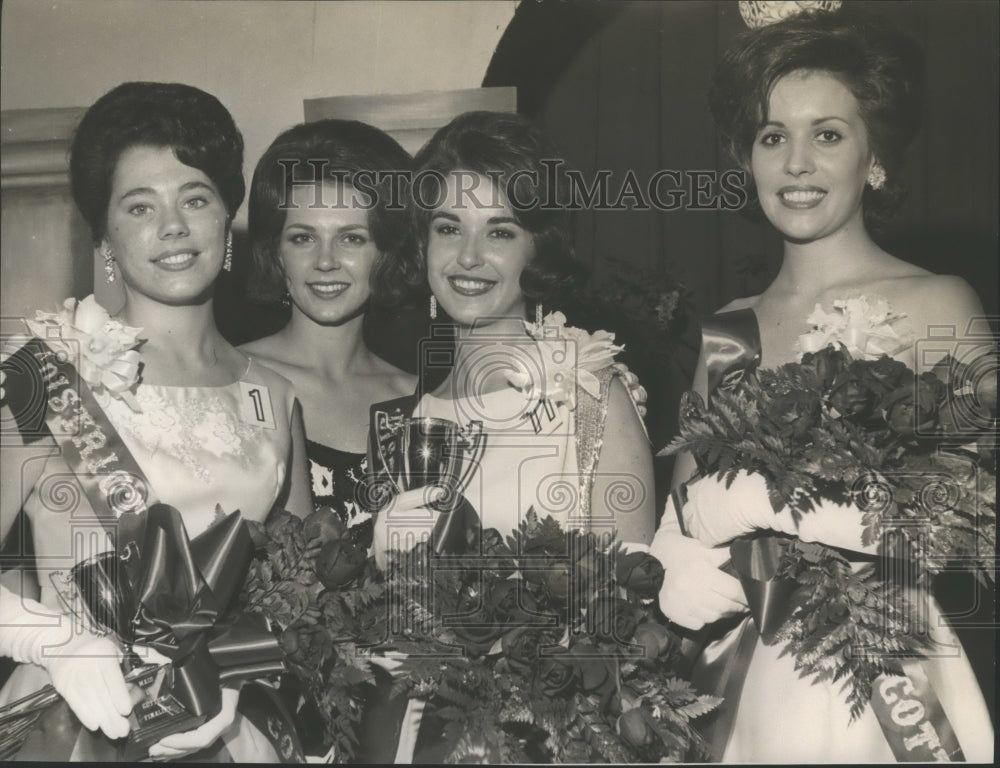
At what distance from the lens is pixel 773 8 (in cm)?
307

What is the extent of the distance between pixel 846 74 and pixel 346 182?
1172mm

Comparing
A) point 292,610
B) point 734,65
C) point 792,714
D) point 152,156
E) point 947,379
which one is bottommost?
point 792,714

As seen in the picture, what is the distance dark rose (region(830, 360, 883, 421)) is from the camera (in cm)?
271

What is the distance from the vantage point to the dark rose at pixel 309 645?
2.77 m

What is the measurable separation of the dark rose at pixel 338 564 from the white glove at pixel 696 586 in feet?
2.22

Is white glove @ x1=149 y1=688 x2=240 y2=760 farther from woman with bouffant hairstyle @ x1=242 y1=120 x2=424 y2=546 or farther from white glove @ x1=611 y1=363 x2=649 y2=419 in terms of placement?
white glove @ x1=611 y1=363 x2=649 y2=419

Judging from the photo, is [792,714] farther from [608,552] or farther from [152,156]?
[152,156]

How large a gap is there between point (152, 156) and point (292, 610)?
1.07 metres

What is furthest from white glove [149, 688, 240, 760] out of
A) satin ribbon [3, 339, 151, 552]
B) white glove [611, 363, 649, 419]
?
white glove [611, 363, 649, 419]

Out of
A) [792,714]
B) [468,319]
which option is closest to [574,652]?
[792,714]

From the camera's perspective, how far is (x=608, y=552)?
2855mm

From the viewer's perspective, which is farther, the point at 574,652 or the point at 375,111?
the point at 375,111

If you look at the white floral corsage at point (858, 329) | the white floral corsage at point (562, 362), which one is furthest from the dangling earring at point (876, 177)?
the white floral corsage at point (562, 362)

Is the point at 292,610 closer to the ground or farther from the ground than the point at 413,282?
closer to the ground
